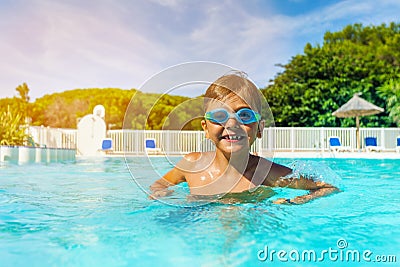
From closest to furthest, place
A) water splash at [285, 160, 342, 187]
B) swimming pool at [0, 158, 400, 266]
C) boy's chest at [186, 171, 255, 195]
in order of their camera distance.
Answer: swimming pool at [0, 158, 400, 266]
boy's chest at [186, 171, 255, 195]
water splash at [285, 160, 342, 187]

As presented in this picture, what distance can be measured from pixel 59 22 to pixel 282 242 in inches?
1367

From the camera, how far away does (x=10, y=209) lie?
8.36 feet

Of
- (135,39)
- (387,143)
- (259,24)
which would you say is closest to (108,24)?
(135,39)

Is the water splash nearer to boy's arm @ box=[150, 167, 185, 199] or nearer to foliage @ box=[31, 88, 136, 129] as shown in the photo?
boy's arm @ box=[150, 167, 185, 199]

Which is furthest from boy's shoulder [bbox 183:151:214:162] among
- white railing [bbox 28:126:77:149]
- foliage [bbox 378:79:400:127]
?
foliage [bbox 378:79:400:127]

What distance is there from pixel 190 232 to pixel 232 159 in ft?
2.79

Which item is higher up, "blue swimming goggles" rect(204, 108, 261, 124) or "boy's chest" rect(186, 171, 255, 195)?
"blue swimming goggles" rect(204, 108, 261, 124)

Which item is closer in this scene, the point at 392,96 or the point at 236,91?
the point at 236,91

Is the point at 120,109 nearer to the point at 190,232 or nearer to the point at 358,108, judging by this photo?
the point at 358,108

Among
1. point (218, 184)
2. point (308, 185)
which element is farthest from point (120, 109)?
point (218, 184)
